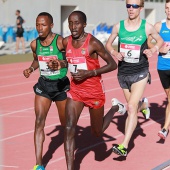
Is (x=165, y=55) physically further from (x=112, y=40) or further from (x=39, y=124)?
(x=39, y=124)

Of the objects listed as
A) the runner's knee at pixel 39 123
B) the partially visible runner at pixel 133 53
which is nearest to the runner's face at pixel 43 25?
the runner's knee at pixel 39 123

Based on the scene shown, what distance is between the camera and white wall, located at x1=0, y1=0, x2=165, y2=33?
124ft

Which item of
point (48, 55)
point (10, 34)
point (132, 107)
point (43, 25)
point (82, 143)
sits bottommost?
point (10, 34)

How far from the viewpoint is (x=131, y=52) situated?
8055mm

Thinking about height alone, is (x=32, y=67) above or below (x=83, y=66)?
below

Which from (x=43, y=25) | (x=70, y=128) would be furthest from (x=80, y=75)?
(x=43, y=25)

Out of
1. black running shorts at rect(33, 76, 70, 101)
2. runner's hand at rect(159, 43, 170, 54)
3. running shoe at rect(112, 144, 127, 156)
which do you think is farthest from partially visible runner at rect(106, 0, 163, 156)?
black running shorts at rect(33, 76, 70, 101)

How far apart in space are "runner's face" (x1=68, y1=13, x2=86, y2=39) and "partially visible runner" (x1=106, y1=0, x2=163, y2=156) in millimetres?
1351

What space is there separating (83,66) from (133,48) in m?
1.53

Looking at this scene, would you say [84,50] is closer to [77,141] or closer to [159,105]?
[77,141]

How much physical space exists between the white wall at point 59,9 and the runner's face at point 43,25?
98.9 feet

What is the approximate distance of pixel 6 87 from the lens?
1570cm

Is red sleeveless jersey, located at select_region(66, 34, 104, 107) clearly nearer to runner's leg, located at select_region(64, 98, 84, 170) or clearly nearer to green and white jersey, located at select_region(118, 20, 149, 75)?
runner's leg, located at select_region(64, 98, 84, 170)

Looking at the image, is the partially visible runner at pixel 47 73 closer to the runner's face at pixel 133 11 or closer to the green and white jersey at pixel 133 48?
the green and white jersey at pixel 133 48
